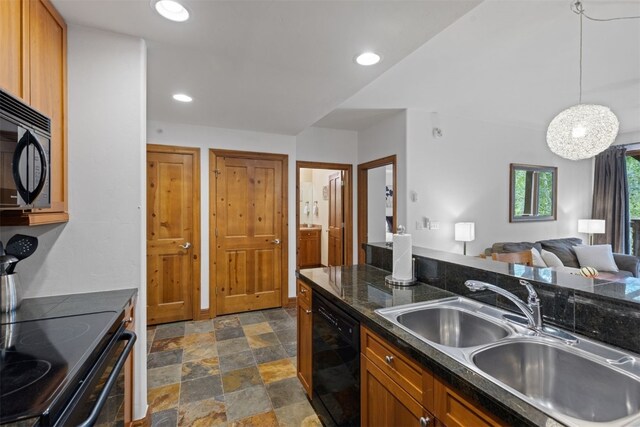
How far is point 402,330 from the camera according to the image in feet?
4.00

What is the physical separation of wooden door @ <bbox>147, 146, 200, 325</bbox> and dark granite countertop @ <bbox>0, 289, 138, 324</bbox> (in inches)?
74.8

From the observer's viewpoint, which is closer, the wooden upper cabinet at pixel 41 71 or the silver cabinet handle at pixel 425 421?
the silver cabinet handle at pixel 425 421

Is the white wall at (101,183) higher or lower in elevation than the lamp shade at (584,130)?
lower

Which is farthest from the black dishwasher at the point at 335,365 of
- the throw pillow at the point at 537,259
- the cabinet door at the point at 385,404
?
the throw pillow at the point at 537,259

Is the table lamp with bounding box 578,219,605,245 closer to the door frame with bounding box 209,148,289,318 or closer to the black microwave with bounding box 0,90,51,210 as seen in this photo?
the door frame with bounding box 209,148,289,318

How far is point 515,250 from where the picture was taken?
4.05 meters

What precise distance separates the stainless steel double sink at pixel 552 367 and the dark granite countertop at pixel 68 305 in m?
1.36

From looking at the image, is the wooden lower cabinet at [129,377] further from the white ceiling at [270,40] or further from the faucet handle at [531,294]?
the faucet handle at [531,294]

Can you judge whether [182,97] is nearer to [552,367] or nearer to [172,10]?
[172,10]

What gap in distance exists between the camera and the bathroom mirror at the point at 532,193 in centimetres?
464

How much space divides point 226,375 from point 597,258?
17.1 feet

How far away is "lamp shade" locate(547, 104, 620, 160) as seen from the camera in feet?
9.69

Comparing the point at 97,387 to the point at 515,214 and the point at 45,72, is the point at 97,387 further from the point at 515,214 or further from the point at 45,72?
the point at 515,214

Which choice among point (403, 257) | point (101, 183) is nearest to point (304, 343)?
point (403, 257)
